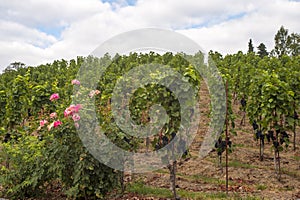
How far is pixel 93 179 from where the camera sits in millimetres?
5090

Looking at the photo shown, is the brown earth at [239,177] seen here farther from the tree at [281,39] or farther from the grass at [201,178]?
the tree at [281,39]

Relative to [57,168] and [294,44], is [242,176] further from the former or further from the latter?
[294,44]

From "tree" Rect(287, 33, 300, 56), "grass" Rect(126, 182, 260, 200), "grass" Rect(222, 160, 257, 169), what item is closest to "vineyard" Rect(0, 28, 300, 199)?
"grass" Rect(126, 182, 260, 200)

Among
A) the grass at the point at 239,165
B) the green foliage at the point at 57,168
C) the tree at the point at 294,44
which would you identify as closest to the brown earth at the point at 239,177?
the grass at the point at 239,165

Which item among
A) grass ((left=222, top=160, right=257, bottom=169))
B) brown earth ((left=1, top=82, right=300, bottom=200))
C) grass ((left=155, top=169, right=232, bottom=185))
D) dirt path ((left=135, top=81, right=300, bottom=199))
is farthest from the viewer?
grass ((left=222, top=160, right=257, bottom=169))

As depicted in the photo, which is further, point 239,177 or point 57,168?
point 239,177

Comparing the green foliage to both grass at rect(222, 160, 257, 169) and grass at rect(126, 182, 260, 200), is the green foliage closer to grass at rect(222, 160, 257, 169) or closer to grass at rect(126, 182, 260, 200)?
grass at rect(126, 182, 260, 200)

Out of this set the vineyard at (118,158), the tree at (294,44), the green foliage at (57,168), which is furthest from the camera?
the tree at (294,44)

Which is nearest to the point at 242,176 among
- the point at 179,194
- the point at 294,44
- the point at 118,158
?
the point at 179,194

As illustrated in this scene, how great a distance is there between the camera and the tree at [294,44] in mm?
50109

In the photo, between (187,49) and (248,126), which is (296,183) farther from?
(248,126)

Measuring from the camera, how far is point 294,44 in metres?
50.3

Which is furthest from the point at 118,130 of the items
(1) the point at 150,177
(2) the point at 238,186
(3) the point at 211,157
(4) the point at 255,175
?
(3) the point at 211,157

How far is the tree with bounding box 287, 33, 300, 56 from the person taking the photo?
5011 cm
